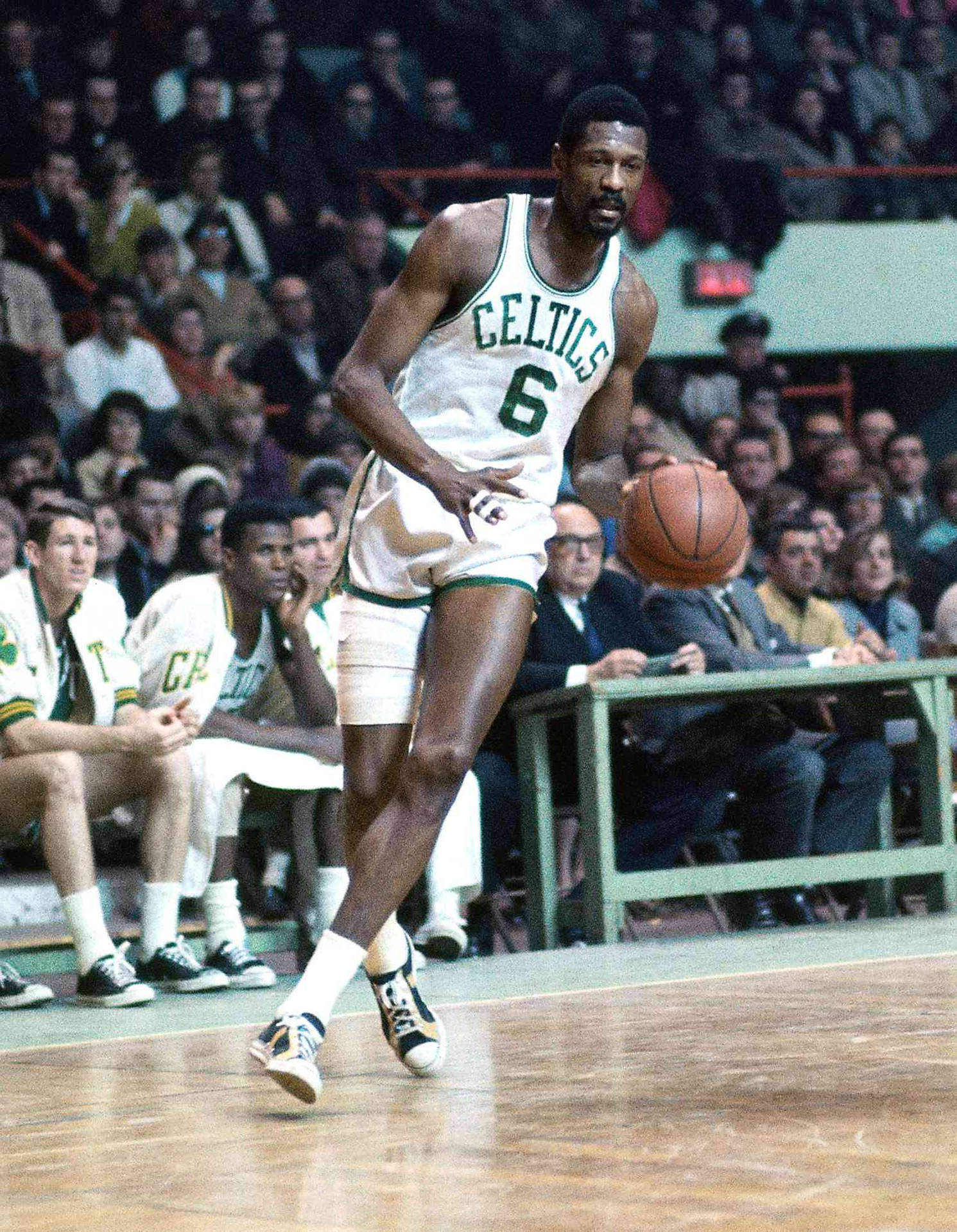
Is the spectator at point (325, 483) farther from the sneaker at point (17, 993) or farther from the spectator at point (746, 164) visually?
the spectator at point (746, 164)

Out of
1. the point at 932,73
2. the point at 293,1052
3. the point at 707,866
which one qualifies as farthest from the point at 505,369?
the point at 932,73

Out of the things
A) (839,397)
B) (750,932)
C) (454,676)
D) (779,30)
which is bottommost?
(750,932)

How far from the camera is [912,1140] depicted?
2.74 metres

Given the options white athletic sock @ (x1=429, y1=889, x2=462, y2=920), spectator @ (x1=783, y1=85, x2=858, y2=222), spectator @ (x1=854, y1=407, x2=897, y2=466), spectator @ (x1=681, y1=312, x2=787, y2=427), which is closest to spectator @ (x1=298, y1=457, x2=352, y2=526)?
white athletic sock @ (x1=429, y1=889, x2=462, y2=920)

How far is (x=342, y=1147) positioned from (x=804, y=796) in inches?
178

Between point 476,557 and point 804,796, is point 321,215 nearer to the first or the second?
point 804,796

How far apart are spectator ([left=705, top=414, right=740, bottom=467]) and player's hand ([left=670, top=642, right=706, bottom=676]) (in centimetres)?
444

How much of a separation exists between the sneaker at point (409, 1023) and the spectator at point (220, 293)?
25.7 ft

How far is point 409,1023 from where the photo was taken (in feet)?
12.3

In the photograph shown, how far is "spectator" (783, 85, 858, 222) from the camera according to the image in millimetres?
14156

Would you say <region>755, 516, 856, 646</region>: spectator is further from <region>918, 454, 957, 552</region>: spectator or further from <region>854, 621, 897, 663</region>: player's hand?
<region>918, 454, 957, 552</region>: spectator

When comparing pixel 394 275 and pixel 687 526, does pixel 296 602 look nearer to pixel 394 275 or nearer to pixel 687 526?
pixel 687 526

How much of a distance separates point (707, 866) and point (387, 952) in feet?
10.4

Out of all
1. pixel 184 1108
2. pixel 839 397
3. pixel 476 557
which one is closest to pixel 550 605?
pixel 476 557
